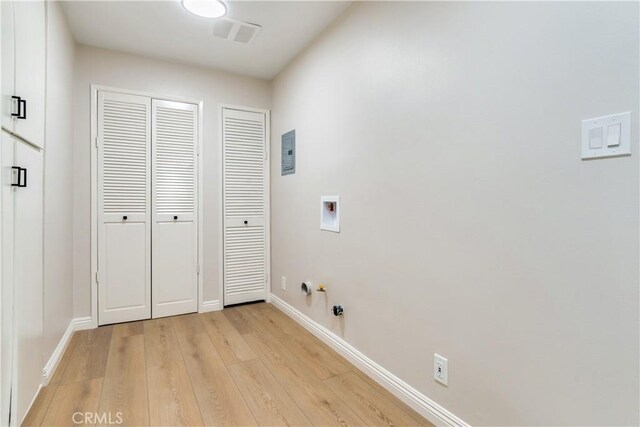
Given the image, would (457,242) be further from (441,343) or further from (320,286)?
(320,286)

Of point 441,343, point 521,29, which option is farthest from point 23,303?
point 521,29

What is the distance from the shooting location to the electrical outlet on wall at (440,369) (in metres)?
1.56

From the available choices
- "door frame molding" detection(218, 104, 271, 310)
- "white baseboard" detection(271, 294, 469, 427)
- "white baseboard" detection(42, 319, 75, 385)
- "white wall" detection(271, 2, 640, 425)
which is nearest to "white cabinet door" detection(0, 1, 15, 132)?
"white baseboard" detection(42, 319, 75, 385)

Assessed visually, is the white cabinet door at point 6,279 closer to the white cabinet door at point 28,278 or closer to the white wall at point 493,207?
the white cabinet door at point 28,278

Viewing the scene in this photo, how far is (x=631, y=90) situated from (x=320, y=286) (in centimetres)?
213

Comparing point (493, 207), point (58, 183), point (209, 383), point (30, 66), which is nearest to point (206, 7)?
point (30, 66)

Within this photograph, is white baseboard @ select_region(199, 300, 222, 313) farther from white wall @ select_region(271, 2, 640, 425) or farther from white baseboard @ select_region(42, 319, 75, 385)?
white wall @ select_region(271, 2, 640, 425)

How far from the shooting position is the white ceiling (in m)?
2.28

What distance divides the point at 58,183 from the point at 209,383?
5.82 feet

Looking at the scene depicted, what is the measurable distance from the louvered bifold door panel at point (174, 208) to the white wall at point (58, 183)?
2.16 feet

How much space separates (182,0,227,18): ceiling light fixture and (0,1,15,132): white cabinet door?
41.9 inches

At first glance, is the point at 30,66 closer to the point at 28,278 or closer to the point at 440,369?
the point at 28,278

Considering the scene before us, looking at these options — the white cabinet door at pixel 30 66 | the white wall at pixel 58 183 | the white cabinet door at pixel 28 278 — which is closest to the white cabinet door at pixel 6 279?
the white cabinet door at pixel 28 278

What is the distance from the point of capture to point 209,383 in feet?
6.45
